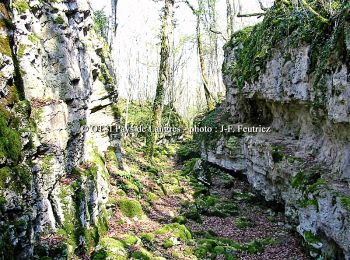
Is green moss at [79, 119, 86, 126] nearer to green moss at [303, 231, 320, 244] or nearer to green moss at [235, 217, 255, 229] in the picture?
green moss at [235, 217, 255, 229]

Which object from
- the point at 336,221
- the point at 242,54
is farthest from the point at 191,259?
the point at 242,54

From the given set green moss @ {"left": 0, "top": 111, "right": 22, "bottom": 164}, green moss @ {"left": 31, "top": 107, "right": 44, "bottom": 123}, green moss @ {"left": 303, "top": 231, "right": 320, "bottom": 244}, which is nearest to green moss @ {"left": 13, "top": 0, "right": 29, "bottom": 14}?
green moss @ {"left": 31, "top": 107, "right": 44, "bottom": 123}

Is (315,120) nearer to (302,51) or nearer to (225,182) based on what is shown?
(302,51)

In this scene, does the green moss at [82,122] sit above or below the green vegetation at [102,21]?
below

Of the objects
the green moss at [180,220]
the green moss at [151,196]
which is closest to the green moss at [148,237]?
the green moss at [180,220]

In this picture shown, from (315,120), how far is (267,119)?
16.7 feet

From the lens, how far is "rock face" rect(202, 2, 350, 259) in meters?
8.17

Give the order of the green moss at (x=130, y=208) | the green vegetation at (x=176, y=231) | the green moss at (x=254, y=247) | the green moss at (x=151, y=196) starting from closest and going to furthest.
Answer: the green moss at (x=254, y=247), the green vegetation at (x=176, y=231), the green moss at (x=130, y=208), the green moss at (x=151, y=196)

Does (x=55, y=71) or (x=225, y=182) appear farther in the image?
(x=225, y=182)

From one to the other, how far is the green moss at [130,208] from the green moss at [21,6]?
678 cm

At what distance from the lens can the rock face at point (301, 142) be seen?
26.8 feet

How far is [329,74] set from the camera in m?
9.13

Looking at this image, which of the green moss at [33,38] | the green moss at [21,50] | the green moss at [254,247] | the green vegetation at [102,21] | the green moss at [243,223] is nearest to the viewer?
the green moss at [21,50]

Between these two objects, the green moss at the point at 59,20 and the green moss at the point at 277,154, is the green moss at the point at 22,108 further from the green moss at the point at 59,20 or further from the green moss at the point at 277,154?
the green moss at the point at 277,154
